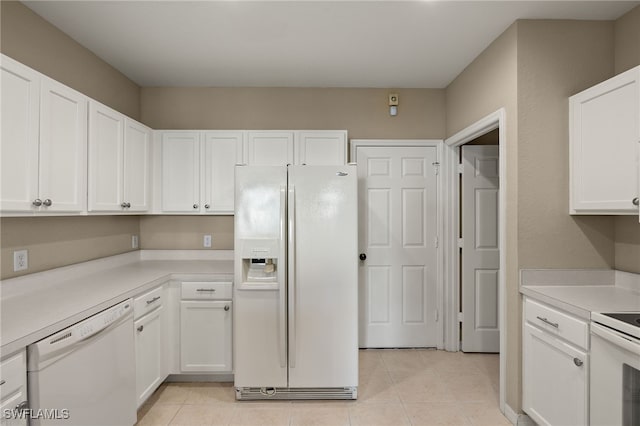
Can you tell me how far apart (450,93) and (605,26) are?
1.27 m

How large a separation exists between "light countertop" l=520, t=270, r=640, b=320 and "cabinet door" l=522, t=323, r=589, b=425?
0.23 metres

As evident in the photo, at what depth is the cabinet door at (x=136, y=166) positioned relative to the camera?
2674 millimetres

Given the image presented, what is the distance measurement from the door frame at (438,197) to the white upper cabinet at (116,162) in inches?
77.6

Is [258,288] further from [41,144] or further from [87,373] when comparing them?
[41,144]

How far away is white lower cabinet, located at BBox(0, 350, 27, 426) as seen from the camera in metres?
1.26

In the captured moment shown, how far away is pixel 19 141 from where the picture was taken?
1.66m

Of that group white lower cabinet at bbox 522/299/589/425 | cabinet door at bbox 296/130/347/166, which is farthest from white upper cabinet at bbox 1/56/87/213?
white lower cabinet at bbox 522/299/589/425

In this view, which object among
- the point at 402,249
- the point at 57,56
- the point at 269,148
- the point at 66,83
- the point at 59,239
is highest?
the point at 57,56

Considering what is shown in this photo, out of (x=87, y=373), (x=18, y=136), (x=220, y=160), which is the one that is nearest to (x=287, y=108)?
(x=220, y=160)

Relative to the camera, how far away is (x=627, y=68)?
6.93ft

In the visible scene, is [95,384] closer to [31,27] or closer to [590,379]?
[31,27]

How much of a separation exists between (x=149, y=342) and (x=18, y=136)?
1.53m

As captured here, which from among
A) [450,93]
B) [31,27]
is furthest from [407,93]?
[31,27]

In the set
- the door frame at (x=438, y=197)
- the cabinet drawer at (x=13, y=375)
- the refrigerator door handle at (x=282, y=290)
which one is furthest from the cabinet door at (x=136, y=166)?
the door frame at (x=438, y=197)
